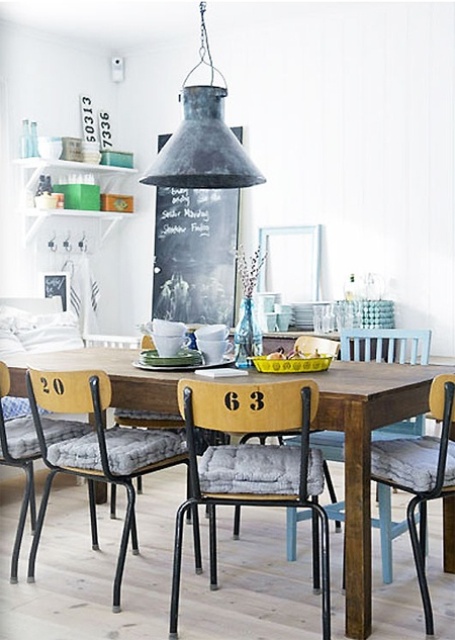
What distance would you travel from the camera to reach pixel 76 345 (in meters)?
5.35

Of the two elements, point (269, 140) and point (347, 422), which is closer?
point (347, 422)

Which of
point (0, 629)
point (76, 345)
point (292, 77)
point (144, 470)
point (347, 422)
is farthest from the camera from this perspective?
point (292, 77)

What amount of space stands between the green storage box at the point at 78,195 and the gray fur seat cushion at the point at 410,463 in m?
3.63

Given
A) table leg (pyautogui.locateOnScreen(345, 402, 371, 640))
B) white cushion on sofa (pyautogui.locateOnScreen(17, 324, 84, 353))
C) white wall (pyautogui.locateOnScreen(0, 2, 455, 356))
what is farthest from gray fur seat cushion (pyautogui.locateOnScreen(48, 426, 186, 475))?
white wall (pyautogui.locateOnScreen(0, 2, 455, 356))

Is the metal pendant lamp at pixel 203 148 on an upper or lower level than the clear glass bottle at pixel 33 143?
lower

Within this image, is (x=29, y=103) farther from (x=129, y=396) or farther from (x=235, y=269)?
(x=129, y=396)

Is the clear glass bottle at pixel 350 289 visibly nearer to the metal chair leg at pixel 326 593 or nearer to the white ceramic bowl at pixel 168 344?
the white ceramic bowl at pixel 168 344

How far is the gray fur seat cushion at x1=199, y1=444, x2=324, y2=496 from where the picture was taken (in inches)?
102

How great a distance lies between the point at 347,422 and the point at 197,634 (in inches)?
30.9

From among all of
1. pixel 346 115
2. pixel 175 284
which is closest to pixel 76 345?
pixel 175 284

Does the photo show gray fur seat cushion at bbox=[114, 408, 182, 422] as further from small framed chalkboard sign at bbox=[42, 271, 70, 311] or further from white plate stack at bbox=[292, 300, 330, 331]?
small framed chalkboard sign at bbox=[42, 271, 70, 311]

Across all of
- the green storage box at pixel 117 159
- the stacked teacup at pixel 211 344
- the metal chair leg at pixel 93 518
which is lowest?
the metal chair leg at pixel 93 518

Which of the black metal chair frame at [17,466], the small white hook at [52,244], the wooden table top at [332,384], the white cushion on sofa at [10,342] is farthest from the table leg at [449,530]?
the small white hook at [52,244]

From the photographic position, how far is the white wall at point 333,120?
524 centimetres
